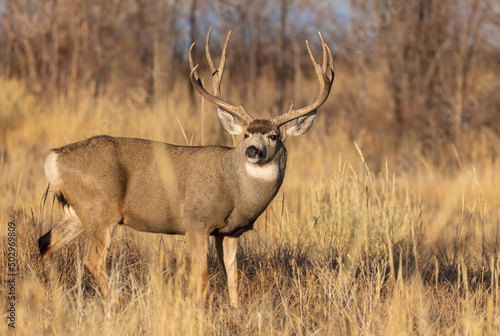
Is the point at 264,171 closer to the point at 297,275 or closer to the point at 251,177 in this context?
the point at 251,177

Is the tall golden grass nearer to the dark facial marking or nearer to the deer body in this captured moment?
the deer body

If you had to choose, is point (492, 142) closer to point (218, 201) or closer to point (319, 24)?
point (319, 24)

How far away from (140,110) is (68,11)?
3.01 metres

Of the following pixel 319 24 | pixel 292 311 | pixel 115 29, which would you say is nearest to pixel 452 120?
pixel 319 24

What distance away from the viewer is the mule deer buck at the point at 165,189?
14.8 feet

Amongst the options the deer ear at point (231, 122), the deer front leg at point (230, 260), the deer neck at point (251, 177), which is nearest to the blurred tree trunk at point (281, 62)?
the deer ear at point (231, 122)

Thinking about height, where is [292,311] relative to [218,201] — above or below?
below

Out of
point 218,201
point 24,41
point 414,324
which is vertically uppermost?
point 24,41

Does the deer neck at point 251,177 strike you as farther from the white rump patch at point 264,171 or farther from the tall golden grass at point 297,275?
the tall golden grass at point 297,275

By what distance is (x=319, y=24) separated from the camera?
15.1 meters

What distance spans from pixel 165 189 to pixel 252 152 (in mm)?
707

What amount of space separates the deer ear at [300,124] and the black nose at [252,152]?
67 centimetres

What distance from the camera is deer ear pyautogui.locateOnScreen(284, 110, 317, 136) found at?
4.96 metres

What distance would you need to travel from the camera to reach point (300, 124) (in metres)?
5.01
